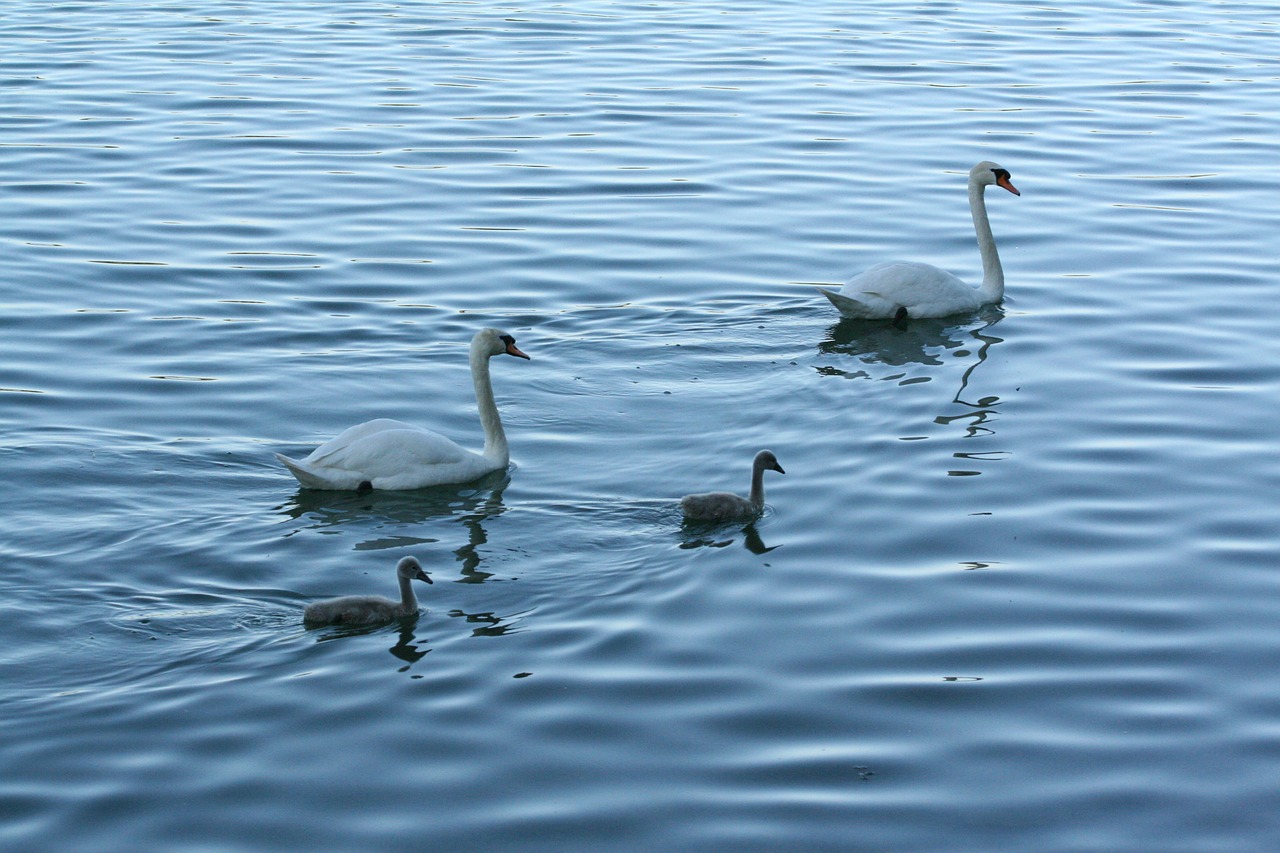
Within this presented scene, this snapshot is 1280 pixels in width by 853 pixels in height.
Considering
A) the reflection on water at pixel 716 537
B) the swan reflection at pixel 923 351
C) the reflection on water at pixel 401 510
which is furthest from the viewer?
the swan reflection at pixel 923 351

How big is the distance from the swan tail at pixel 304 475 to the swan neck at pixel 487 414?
120cm

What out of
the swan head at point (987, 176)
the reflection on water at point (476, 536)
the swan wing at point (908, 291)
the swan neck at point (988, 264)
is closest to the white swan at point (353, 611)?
the reflection on water at point (476, 536)

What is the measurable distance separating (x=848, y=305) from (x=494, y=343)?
396 centimetres

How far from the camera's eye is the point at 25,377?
46.4 feet

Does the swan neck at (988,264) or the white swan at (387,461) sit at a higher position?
the swan neck at (988,264)

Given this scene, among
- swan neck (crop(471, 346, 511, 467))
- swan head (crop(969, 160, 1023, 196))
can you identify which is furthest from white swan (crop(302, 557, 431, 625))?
swan head (crop(969, 160, 1023, 196))

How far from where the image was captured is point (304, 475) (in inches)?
467

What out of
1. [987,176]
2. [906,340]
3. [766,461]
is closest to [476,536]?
[766,461]

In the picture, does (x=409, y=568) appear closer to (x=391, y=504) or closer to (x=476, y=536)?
(x=476, y=536)

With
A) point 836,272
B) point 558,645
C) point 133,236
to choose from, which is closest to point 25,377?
point 133,236

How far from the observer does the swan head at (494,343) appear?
42.7 ft

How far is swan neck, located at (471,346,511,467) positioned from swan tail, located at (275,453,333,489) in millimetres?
1198

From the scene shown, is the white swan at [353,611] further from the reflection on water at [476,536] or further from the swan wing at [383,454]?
the swan wing at [383,454]

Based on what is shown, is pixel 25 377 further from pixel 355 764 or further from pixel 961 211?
pixel 961 211
